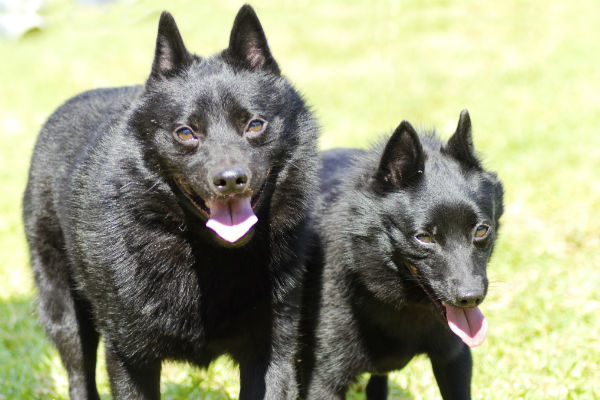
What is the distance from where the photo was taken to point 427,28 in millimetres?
18438

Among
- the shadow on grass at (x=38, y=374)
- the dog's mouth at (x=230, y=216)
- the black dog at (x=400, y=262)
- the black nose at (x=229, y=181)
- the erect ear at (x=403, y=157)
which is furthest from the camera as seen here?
the shadow on grass at (x=38, y=374)

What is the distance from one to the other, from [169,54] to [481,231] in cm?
195

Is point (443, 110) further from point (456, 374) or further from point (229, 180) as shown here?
point (229, 180)

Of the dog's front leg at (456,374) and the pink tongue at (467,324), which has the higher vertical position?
the pink tongue at (467,324)

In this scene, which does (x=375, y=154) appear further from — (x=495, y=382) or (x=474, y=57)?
(x=474, y=57)

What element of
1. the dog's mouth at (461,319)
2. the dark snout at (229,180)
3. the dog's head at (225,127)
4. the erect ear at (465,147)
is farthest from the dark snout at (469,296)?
the dark snout at (229,180)

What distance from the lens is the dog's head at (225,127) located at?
129 inches

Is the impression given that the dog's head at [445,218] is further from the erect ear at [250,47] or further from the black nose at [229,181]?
the black nose at [229,181]

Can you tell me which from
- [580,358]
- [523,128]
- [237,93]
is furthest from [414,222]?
[523,128]

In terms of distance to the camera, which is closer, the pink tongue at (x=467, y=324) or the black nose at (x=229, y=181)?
the black nose at (x=229, y=181)

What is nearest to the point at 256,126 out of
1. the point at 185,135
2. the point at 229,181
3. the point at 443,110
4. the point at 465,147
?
the point at 185,135

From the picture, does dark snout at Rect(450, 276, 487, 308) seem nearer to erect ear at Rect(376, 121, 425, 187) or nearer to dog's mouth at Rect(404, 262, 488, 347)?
dog's mouth at Rect(404, 262, 488, 347)

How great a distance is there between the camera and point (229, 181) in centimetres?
312

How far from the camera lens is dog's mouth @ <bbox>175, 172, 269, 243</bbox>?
322cm
